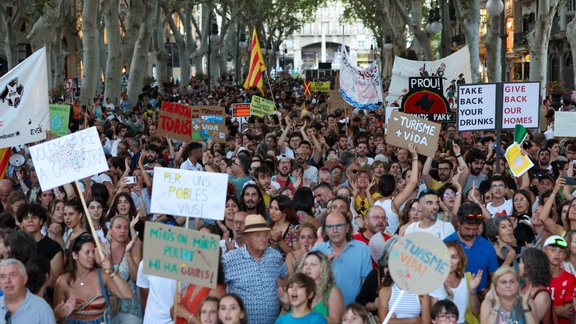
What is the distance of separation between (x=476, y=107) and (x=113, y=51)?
51.8ft

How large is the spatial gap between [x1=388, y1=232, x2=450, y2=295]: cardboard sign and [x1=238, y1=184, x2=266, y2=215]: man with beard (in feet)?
10.5

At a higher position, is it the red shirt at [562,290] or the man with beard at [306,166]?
the man with beard at [306,166]

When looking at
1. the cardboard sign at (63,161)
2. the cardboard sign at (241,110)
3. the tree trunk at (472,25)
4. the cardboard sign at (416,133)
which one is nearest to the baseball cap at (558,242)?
the cardboard sign at (63,161)

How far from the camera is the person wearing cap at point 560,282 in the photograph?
23.2 feet

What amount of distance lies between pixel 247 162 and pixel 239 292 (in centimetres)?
481

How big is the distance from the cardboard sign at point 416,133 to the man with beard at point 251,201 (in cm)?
237

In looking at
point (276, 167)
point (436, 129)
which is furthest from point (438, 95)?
point (436, 129)

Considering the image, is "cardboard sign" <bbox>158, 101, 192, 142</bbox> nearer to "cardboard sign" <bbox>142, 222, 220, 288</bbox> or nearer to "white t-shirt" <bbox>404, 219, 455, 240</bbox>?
"white t-shirt" <bbox>404, 219, 455, 240</bbox>

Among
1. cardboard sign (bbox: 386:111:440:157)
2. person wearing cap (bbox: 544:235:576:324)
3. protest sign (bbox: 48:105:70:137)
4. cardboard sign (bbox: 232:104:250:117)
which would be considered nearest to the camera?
person wearing cap (bbox: 544:235:576:324)

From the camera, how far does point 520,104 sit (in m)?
12.9

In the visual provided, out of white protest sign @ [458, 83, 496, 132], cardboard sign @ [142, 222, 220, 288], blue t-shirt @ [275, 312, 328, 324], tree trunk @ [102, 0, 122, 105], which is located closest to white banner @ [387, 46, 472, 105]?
white protest sign @ [458, 83, 496, 132]

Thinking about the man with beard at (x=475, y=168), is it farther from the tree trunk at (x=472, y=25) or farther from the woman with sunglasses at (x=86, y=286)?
the tree trunk at (x=472, y=25)

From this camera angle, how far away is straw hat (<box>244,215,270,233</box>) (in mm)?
7305

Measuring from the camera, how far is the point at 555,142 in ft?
45.9
